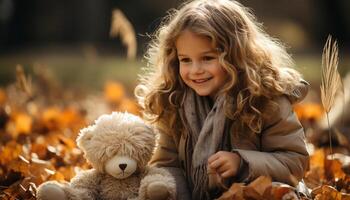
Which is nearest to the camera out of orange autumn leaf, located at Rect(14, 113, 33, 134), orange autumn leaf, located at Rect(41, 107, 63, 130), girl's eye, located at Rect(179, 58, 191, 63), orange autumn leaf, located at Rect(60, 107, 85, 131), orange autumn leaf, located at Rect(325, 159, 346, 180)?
girl's eye, located at Rect(179, 58, 191, 63)

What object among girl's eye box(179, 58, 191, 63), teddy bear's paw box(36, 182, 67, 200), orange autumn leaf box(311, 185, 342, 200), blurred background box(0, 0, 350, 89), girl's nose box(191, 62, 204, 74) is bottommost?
orange autumn leaf box(311, 185, 342, 200)

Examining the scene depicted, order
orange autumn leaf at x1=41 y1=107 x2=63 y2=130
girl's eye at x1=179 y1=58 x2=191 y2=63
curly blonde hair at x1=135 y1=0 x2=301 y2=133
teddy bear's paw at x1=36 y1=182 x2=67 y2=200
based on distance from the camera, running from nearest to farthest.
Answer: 1. teddy bear's paw at x1=36 y1=182 x2=67 y2=200
2. curly blonde hair at x1=135 y1=0 x2=301 y2=133
3. girl's eye at x1=179 y1=58 x2=191 y2=63
4. orange autumn leaf at x1=41 y1=107 x2=63 y2=130

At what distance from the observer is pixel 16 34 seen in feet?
64.2

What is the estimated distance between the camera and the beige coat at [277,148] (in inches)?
118

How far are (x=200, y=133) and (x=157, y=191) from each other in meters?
0.46

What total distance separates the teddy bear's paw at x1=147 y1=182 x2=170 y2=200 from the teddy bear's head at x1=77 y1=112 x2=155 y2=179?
14cm

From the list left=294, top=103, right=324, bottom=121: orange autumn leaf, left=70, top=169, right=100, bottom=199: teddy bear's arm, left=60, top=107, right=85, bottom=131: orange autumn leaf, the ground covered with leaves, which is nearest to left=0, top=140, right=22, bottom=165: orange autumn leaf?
the ground covered with leaves

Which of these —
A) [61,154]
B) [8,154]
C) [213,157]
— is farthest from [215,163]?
[8,154]

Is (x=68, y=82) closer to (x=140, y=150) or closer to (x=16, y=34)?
(x=140, y=150)

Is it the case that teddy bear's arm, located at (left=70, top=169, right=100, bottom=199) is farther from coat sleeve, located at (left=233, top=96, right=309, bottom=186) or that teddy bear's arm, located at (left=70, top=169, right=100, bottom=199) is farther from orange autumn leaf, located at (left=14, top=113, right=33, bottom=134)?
orange autumn leaf, located at (left=14, top=113, right=33, bottom=134)

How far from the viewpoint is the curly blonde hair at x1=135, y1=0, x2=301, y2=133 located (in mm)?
3076

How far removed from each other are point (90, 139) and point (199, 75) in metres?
0.60

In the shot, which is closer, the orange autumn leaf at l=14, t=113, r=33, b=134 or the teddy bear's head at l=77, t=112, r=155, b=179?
the teddy bear's head at l=77, t=112, r=155, b=179

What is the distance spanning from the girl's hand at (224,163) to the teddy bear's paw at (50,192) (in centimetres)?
68
